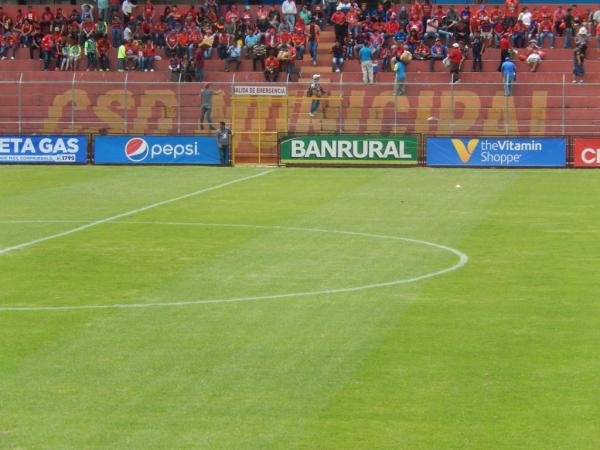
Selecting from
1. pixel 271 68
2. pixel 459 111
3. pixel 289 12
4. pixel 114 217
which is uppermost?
pixel 289 12

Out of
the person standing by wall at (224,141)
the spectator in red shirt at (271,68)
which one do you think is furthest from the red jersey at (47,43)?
the person standing by wall at (224,141)

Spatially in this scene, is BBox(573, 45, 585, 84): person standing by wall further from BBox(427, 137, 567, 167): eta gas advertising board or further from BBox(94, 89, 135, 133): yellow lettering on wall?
BBox(94, 89, 135, 133): yellow lettering on wall

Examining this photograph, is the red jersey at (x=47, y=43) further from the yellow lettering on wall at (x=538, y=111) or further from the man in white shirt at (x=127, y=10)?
the yellow lettering on wall at (x=538, y=111)

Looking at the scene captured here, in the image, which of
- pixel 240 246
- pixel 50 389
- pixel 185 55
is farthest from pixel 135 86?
pixel 50 389

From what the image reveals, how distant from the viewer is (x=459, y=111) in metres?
50.7

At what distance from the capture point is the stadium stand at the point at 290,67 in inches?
1994

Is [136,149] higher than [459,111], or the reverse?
[459,111]

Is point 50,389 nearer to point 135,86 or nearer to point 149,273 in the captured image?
point 149,273

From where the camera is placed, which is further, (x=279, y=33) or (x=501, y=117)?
(x=279, y=33)

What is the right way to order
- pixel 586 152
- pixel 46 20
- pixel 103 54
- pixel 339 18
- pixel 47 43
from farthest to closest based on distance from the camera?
pixel 46 20, pixel 47 43, pixel 103 54, pixel 339 18, pixel 586 152

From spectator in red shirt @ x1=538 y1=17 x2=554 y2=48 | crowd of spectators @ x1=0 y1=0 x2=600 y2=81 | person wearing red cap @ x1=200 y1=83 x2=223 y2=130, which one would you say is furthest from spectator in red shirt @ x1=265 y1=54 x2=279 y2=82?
spectator in red shirt @ x1=538 y1=17 x2=554 y2=48

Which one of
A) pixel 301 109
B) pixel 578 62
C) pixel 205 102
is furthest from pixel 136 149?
pixel 578 62

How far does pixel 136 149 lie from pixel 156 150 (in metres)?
0.74

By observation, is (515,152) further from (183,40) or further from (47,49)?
(47,49)
